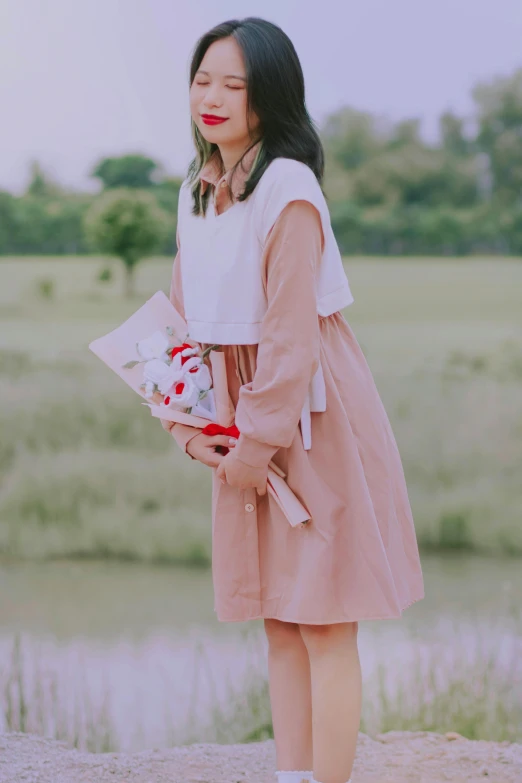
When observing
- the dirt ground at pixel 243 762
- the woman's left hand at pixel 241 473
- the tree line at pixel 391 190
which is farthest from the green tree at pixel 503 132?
the woman's left hand at pixel 241 473

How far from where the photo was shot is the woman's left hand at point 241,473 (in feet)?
4.99

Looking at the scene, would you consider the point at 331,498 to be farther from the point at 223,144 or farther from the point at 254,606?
the point at 223,144

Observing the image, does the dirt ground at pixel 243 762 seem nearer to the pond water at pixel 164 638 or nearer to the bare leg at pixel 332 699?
the pond water at pixel 164 638

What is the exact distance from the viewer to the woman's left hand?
1.52 meters

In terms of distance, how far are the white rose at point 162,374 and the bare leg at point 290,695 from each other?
46 cm

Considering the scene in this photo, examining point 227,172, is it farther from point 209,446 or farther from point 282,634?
point 282,634

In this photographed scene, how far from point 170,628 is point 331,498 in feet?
6.43

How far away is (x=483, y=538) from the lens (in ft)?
12.8

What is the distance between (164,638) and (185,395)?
6.27 feet

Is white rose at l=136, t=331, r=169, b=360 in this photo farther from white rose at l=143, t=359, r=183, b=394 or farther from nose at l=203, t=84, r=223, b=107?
nose at l=203, t=84, r=223, b=107

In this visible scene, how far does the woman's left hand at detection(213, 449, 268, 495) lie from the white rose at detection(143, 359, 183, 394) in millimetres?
155

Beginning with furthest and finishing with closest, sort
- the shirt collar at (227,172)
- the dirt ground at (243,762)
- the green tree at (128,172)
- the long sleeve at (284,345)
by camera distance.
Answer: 1. the green tree at (128,172)
2. the dirt ground at (243,762)
3. the shirt collar at (227,172)
4. the long sleeve at (284,345)

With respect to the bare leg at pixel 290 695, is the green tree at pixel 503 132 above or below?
above

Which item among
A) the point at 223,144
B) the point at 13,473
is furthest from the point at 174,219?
the point at 223,144
